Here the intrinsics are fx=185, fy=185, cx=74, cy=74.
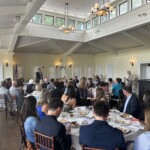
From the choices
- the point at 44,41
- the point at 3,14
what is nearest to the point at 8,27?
the point at 3,14

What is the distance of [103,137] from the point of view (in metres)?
1.90

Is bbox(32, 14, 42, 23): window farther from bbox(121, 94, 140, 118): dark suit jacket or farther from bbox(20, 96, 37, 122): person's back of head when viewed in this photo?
bbox(20, 96, 37, 122): person's back of head

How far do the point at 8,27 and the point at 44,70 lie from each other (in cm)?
675

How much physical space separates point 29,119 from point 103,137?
1.25 meters

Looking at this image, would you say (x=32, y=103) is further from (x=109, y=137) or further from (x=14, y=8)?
(x=14, y=8)

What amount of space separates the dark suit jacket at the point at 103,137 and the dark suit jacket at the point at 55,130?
37cm

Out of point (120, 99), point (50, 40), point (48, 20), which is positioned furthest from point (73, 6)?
point (120, 99)

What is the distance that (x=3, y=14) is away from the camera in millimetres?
5488

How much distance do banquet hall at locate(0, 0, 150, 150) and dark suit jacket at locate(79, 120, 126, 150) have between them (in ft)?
13.4

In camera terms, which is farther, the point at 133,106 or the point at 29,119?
the point at 133,106

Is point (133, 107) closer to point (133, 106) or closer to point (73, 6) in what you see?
point (133, 106)

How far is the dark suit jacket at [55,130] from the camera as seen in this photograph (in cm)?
219

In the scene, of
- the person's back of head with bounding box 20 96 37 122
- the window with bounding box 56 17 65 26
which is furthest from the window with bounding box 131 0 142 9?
the person's back of head with bounding box 20 96 37 122

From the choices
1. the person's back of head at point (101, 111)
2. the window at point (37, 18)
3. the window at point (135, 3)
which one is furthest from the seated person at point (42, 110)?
the window at point (37, 18)
